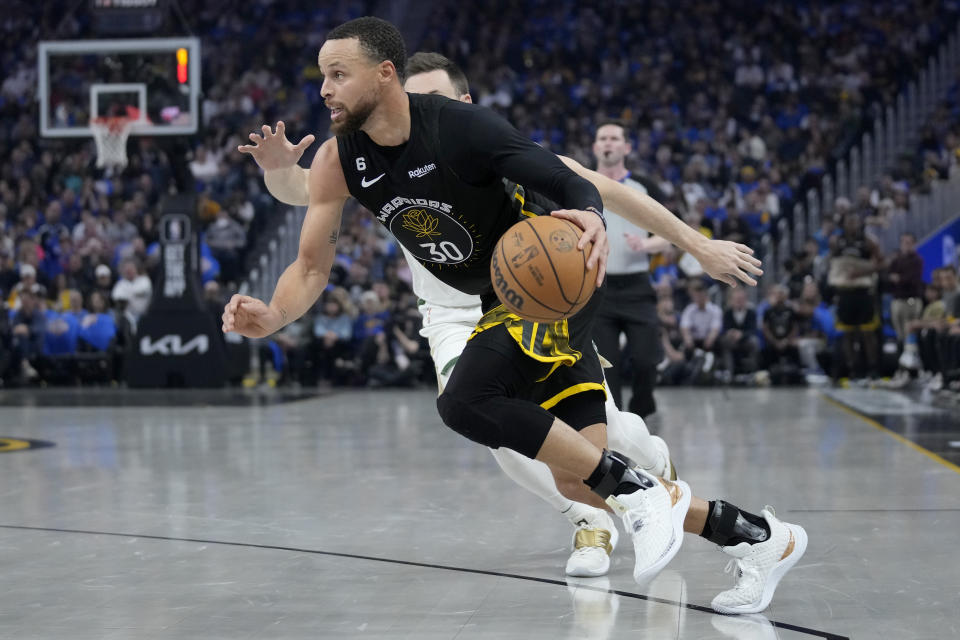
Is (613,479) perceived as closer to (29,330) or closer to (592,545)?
(592,545)

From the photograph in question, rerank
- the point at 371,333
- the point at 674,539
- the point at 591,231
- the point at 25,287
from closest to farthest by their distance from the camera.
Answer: the point at 591,231 → the point at 674,539 → the point at 371,333 → the point at 25,287

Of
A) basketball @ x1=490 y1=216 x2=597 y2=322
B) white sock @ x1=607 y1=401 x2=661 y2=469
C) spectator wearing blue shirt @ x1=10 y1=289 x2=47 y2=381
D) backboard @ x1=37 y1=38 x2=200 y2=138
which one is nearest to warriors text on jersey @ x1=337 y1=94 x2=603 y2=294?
basketball @ x1=490 y1=216 x2=597 y2=322

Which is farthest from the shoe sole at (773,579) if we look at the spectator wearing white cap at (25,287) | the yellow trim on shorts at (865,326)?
the spectator wearing white cap at (25,287)

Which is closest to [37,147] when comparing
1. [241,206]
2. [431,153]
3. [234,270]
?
[241,206]

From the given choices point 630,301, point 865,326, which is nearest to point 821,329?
point 865,326

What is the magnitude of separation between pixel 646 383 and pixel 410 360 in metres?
8.65

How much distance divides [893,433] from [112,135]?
9.85 metres

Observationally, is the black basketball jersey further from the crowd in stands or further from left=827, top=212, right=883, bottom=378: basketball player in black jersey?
left=827, top=212, right=883, bottom=378: basketball player in black jersey

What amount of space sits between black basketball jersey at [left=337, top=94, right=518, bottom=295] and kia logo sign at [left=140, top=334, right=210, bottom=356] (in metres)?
11.7

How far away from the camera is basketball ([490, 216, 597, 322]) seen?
3768 millimetres

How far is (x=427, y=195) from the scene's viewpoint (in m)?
4.28

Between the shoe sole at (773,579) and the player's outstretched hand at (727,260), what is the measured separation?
0.91 meters

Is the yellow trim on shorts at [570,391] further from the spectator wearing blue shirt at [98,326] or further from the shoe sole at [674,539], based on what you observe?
the spectator wearing blue shirt at [98,326]

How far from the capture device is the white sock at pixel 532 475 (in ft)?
16.5
